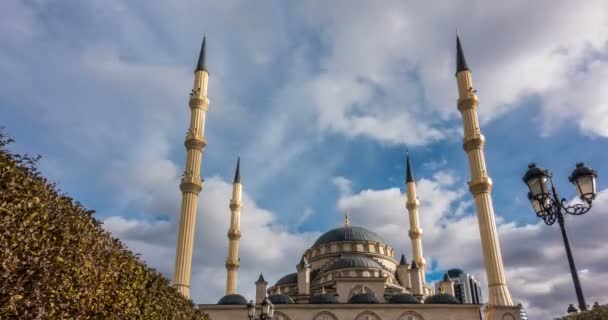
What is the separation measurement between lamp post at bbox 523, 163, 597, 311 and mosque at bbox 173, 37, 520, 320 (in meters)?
8.63

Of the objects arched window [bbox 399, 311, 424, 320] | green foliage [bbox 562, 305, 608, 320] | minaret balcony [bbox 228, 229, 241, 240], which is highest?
minaret balcony [bbox 228, 229, 241, 240]

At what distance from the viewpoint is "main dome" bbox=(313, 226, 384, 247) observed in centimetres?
5172

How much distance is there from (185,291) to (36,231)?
67.1 feet

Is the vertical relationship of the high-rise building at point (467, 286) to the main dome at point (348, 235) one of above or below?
above

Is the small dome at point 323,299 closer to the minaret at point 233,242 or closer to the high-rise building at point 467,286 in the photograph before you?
the minaret at point 233,242

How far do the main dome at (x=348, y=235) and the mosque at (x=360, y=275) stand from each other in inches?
73.5

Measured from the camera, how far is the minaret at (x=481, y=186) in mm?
27891

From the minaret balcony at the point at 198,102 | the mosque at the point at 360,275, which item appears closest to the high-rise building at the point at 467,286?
the mosque at the point at 360,275

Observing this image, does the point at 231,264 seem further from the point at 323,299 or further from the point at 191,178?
the point at 191,178

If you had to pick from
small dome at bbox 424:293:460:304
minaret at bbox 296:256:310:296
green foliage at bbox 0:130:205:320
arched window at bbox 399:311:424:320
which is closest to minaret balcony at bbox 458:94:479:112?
small dome at bbox 424:293:460:304

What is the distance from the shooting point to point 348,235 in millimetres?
52031

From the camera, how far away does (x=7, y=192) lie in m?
6.01

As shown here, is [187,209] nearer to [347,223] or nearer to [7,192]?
[7,192]

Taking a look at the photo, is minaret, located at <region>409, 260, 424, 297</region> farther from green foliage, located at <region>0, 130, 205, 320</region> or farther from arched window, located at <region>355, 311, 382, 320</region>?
green foliage, located at <region>0, 130, 205, 320</region>
